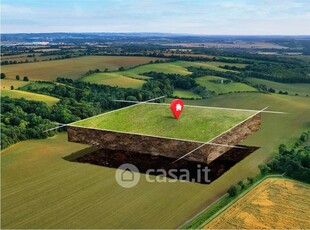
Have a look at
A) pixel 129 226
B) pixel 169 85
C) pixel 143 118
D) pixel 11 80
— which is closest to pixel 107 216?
pixel 129 226

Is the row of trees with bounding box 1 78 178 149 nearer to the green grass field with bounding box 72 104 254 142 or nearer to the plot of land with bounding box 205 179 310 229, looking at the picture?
the plot of land with bounding box 205 179 310 229

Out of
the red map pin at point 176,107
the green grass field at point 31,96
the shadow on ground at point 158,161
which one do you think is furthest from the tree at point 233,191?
the green grass field at point 31,96

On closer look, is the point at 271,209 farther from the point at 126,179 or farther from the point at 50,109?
the point at 50,109

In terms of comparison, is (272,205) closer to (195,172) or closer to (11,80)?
(195,172)

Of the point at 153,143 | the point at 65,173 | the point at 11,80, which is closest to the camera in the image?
the point at 153,143

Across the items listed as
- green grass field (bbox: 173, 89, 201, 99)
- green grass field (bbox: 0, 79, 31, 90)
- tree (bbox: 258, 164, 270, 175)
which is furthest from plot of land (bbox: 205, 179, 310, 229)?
green grass field (bbox: 0, 79, 31, 90)

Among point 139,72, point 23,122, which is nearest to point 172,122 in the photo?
point 23,122

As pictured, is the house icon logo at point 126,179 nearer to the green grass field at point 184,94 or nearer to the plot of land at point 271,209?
the plot of land at point 271,209
